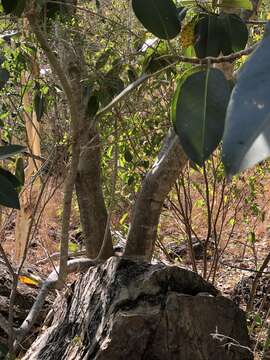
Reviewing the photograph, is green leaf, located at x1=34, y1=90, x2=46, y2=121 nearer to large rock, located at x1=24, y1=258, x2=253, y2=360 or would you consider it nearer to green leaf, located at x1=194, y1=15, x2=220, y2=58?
large rock, located at x1=24, y1=258, x2=253, y2=360

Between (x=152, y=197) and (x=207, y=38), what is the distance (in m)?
1.54

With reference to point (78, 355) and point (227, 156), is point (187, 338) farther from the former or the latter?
point (227, 156)

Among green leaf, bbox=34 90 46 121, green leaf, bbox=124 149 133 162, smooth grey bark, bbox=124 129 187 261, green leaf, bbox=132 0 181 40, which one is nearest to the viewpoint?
green leaf, bbox=132 0 181 40

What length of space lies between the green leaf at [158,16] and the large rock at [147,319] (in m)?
1.28

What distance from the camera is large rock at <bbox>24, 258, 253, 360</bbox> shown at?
2.24 meters

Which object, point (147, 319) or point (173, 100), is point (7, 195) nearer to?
point (173, 100)

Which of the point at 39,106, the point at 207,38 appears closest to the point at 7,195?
the point at 207,38

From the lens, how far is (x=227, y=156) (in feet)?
1.88

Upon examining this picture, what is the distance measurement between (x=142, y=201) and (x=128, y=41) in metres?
0.75

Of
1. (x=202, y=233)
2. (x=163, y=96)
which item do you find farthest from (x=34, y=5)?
(x=202, y=233)

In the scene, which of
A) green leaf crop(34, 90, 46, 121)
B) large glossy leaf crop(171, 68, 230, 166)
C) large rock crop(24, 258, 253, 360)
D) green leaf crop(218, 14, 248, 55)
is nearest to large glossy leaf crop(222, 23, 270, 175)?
large glossy leaf crop(171, 68, 230, 166)

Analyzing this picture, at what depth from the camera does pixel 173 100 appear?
935mm

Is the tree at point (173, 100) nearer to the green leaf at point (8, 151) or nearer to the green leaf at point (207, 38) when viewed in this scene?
the green leaf at point (207, 38)

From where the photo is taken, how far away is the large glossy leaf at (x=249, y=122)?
0.55 metres
